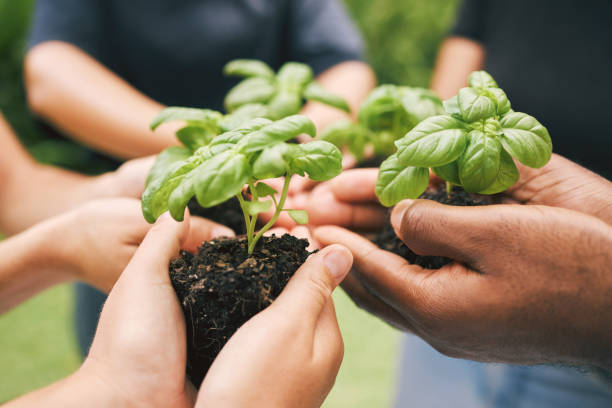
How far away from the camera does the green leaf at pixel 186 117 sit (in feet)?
2.77

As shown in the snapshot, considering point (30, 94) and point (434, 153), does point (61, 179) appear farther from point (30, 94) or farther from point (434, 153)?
point (434, 153)

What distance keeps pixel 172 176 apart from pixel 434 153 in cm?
43

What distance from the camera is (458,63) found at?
1614 mm

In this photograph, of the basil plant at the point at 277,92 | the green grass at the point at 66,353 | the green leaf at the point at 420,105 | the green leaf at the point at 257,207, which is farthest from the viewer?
the green grass at the point at 66,353

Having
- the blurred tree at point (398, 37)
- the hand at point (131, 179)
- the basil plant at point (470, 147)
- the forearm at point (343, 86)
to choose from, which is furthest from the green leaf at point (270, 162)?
the blurred tree at point (398, 37)

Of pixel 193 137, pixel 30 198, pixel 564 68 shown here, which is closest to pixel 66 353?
pixel 30 198

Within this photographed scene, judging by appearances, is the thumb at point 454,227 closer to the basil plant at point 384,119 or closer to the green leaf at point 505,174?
the green leaf at point 505,174

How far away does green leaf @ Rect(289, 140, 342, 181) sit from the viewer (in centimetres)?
68

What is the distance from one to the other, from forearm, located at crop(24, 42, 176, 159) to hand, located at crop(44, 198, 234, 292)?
50cm

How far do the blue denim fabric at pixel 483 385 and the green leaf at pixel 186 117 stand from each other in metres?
1.12

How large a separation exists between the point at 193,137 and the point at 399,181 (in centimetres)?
47

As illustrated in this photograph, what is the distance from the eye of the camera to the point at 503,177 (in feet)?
2.50

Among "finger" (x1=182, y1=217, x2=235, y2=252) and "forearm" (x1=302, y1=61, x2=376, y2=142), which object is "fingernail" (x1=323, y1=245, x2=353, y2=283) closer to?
"finger" (x1=182, y1=217, x2=235, y2=252)

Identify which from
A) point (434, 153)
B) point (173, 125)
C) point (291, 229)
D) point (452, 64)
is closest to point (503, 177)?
point (434, 153)
